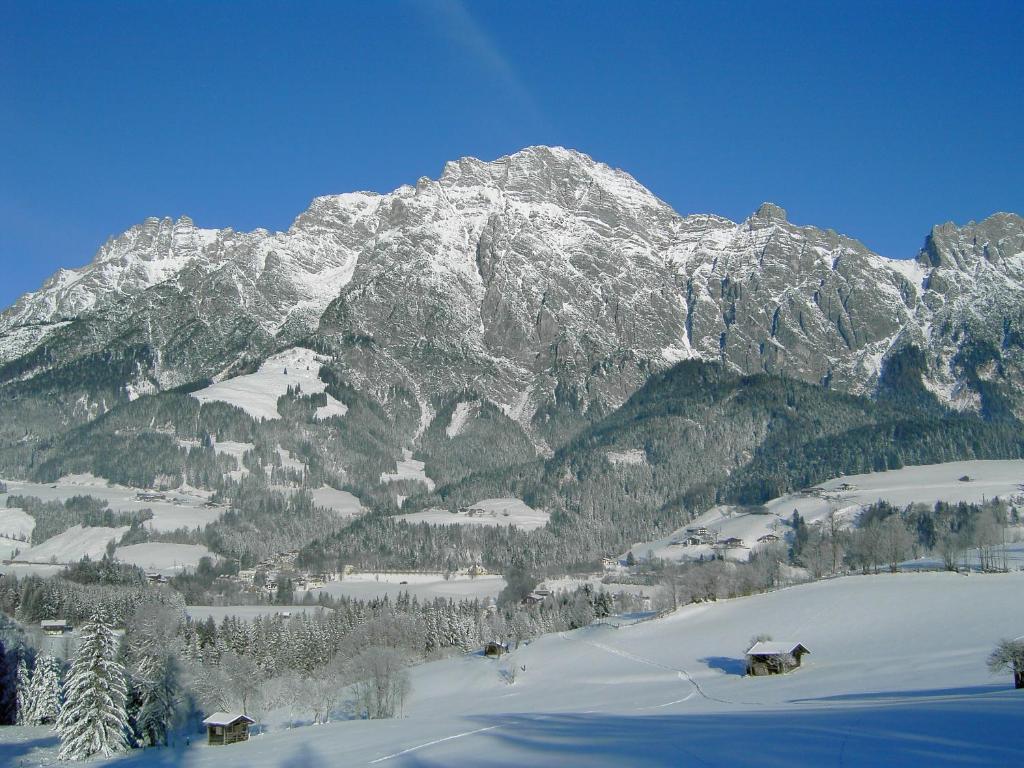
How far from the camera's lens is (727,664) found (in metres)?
104

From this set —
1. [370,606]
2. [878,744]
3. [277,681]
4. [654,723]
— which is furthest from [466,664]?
[878,744]

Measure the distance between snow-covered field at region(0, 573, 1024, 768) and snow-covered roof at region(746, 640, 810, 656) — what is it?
2.16 m

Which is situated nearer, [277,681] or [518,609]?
[277,681]

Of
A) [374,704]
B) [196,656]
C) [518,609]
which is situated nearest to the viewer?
[374,704]

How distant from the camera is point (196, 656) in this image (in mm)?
130625

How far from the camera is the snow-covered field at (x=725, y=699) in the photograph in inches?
1560

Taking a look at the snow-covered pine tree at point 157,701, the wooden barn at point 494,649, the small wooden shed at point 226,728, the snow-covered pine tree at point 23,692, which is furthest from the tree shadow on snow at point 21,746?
the wooden barn at point 494,649

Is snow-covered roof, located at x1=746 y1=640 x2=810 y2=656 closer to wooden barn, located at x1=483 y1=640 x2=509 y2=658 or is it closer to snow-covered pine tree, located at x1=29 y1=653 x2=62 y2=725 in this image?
wooden barn, located at x1=483 y1=640 x2=509 y2=658

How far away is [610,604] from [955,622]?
8477cm

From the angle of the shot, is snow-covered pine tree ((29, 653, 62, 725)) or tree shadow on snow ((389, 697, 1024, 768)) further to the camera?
snow-covered pine tree ((29, 653, 62, 725))

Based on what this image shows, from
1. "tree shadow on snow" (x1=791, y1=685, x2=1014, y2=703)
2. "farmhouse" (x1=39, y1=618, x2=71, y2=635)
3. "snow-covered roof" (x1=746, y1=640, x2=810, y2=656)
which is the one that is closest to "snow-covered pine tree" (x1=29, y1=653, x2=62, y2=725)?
"farmhouse" (x1=39, y1=618, x2=71, y2=635)

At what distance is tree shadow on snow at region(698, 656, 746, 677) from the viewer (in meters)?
100

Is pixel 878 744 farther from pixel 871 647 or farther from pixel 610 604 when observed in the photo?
pixel 610 604

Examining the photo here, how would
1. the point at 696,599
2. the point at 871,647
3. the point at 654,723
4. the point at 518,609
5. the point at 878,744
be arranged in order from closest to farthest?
the point at 878,744
the point at 654,723
the point at 871,647
the point at 696,599
the point at 518,609
